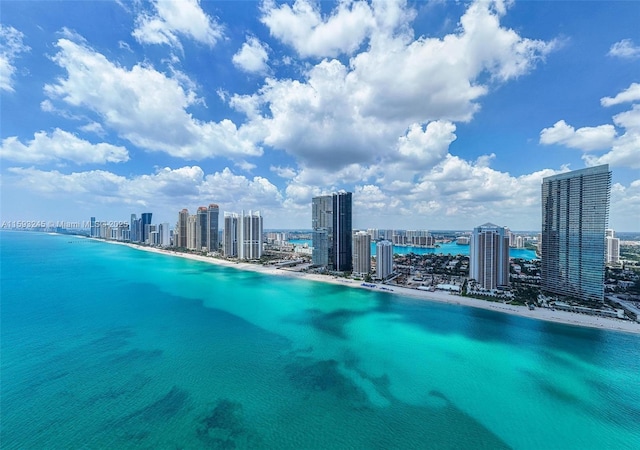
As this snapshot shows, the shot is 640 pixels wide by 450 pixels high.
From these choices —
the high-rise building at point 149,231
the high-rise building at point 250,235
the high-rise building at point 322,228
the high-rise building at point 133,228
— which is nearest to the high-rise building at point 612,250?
the high-rise building at point 322,228

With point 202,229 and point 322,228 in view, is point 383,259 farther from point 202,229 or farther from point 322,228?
point 202,229

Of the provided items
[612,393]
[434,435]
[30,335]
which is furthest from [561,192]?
[30,335]

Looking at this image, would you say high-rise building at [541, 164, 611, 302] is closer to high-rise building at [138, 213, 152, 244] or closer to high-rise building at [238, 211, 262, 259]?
high-rise building at [238, 211, 262, 259]

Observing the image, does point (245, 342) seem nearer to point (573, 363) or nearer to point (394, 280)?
point (573, 363)

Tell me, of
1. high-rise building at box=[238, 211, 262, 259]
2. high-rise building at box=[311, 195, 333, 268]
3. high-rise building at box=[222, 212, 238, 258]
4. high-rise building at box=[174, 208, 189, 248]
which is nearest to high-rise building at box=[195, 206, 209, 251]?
high-rise building at box=[174, 208, 189, 248]

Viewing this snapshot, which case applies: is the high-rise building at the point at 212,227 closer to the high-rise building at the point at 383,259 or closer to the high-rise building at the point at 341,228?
the high-rise building at the point at 341,228

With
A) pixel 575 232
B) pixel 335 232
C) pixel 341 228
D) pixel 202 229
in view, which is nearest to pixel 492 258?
pixel 575 232
